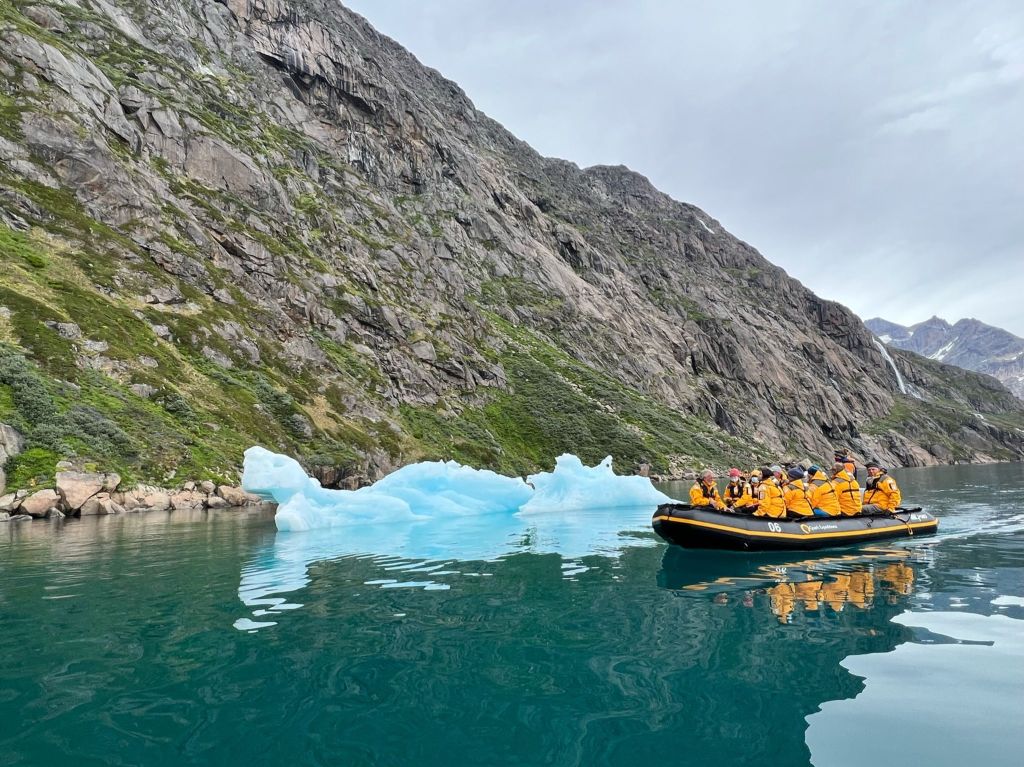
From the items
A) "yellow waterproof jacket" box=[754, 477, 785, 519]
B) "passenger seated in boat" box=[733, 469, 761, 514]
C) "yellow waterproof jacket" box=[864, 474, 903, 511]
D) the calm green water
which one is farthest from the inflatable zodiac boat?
"yellow waterproof jacket" box=[864, 474, 903, 511]

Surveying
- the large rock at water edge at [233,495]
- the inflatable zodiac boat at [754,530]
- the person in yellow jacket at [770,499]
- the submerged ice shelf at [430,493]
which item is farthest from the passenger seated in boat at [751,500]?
the large rock at water edge at [233,495]

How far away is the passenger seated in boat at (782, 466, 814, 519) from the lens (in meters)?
20.1

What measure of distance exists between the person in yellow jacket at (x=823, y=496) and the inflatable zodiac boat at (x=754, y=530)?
1.20 ft

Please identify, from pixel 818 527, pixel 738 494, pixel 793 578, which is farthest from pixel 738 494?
pixel 793 578

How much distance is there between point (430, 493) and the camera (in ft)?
120

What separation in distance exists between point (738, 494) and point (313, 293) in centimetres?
6340

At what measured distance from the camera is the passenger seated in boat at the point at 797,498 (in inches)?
791

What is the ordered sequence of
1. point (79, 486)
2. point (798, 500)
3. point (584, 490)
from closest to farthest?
point (798, 500) < point (79, 486) < point (584, 490)

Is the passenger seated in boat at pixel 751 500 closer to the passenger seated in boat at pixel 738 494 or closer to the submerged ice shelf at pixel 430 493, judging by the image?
the passenger seated in boat at pixel 738 494

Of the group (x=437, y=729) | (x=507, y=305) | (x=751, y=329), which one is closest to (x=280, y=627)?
(x=437, y=729)

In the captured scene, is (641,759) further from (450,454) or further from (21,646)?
(450,454)

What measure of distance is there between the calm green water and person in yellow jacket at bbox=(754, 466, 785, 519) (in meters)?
2.31

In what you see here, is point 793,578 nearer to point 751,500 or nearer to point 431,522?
point 751,500

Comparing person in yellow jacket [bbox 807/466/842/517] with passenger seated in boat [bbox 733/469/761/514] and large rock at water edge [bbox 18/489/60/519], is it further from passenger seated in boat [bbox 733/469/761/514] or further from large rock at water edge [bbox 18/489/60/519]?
large rock at water edge [bbox 18/489/60/519]
